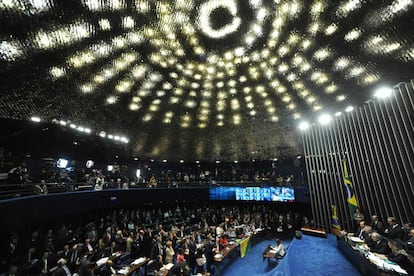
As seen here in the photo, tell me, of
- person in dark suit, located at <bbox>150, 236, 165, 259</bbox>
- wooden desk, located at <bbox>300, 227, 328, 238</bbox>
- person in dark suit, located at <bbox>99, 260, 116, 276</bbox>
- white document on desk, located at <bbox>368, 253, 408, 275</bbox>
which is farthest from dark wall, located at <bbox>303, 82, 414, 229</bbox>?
person in dark suit, located at <bbox>99, 260, 116, 276</bbox>

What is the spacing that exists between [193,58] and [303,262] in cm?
1040

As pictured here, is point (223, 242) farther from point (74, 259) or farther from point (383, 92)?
point (383, 92)

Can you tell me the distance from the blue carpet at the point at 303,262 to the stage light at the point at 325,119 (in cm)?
734

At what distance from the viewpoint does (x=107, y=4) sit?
635cm

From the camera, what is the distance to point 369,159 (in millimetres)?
10750

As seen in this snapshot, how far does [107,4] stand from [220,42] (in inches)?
178

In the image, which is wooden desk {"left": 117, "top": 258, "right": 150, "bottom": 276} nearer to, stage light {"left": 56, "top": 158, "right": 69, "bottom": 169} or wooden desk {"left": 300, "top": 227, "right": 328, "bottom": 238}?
wooden desk {"left": 300, "top": 227, "right": 328, "bottom": 238}

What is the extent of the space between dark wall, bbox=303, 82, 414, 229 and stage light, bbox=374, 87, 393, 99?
8.4 inches

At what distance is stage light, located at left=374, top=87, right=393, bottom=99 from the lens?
9.22m

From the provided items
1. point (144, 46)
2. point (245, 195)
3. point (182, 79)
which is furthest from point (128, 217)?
point (144, 46)

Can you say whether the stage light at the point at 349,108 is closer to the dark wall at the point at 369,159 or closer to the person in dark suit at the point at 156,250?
the dark wall at the point at 369,159

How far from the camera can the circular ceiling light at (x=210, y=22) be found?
6945mm

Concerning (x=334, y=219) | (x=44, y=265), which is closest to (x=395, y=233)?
(x=334, y=219)

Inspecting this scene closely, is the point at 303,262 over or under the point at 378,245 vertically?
under
